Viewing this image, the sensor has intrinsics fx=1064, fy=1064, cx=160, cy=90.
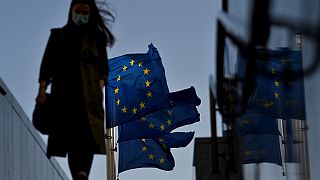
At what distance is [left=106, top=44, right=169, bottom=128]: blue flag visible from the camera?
64.4 ft

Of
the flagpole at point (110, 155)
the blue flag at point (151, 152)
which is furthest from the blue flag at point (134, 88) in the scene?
the blue flag at point (151, 152)

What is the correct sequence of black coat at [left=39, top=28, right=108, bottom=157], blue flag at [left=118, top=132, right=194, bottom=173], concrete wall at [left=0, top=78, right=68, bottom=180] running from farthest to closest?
blue flag at [left=118, top=132, right=194, bottom=173], concrete wall at [left=0, top=78, right=68, bottom=180], black coat at [left=39, top=28, right=108, bottom=157]

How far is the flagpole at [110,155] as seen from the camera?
19.9 metres

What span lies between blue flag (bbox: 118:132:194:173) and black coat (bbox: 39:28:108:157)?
13887 mm

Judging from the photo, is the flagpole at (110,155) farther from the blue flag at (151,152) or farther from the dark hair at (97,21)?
the dark hair at (97,21)

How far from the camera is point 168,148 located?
20906 mm

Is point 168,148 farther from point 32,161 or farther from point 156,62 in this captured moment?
point 32,161

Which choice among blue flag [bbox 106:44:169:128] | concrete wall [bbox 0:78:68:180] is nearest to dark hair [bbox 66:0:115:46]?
concrete wall [bbox 0:78:68:180]

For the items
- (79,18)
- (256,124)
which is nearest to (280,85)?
(256,124)

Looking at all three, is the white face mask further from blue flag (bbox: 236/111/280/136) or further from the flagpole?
the flagpole

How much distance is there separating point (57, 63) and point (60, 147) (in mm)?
512

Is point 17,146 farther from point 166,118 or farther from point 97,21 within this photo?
point 97,21

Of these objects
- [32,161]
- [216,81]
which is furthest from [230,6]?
[32,161]

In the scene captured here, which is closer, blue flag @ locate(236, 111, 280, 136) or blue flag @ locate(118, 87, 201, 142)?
blue flag @ locate(236, 111, 280, 136)
